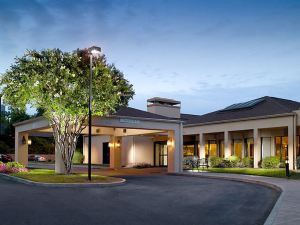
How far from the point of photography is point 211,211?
12.1m

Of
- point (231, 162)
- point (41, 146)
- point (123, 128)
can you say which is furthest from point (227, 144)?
point (41, 146)

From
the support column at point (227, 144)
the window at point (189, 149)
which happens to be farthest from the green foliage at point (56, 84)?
the window at point (189, 149)

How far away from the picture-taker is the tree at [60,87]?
2341 cm

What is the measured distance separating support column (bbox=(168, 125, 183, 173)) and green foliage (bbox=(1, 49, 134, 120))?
927 cm

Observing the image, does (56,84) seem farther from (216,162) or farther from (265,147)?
(265,147)

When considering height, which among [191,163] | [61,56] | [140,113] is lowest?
[191,163]

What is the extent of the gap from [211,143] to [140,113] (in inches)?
540

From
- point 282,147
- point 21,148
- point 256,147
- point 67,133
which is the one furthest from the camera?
point 282,147

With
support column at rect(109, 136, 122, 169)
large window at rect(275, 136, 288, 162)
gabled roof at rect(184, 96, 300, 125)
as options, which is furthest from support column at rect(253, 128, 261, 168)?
support column at rect(109, 136, 122, 169)

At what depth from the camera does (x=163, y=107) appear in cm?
4803

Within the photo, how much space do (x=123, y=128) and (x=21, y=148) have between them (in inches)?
397

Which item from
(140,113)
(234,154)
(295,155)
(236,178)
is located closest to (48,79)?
(140,113)

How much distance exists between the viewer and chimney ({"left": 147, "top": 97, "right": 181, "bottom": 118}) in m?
47.2

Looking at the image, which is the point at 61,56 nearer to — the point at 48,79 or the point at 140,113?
the point at 48,79
